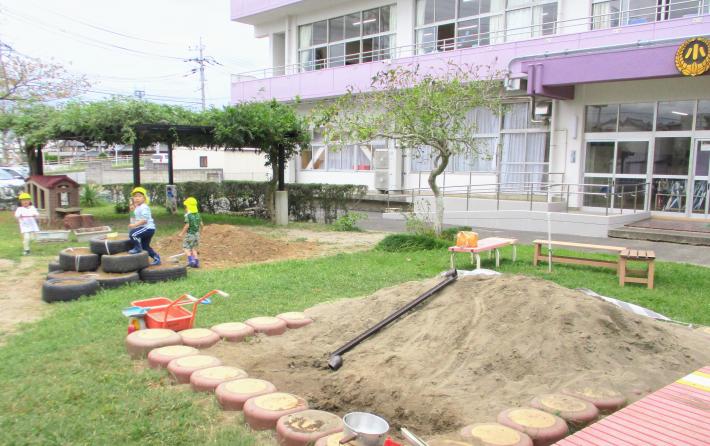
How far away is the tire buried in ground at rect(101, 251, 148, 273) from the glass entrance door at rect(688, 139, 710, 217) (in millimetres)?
15136

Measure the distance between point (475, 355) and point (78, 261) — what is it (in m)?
6.53

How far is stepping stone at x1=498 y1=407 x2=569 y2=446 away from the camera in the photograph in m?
3.57

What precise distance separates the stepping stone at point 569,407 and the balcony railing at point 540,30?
52.0 feet

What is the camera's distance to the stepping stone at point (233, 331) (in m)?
5.76

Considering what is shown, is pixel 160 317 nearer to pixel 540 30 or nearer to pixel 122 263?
pixel 122 263

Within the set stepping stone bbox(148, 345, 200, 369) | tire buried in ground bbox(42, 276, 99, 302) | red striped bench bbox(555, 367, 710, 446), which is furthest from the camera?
tire buried in ground bbox(42, 276, 99, 302)

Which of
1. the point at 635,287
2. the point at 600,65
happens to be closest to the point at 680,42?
the point at 600,65

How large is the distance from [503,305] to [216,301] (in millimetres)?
3943

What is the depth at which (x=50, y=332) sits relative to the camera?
6.24 m

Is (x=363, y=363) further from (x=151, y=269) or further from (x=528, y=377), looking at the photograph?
(x=151, y=269)

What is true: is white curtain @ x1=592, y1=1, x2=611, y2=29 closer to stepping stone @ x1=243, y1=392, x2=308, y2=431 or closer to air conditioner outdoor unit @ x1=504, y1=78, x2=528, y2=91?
air conditioner outdoor unit @ x1=504, y1=78, x2=528, y2=91

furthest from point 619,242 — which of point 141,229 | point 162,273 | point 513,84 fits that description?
point 141,229

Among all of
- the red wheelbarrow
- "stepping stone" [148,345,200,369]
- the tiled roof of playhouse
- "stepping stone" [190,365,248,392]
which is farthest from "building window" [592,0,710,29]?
the tiled roof of playhouse

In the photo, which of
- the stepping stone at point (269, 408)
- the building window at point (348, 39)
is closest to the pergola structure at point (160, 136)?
the building window at point (348, 39)
